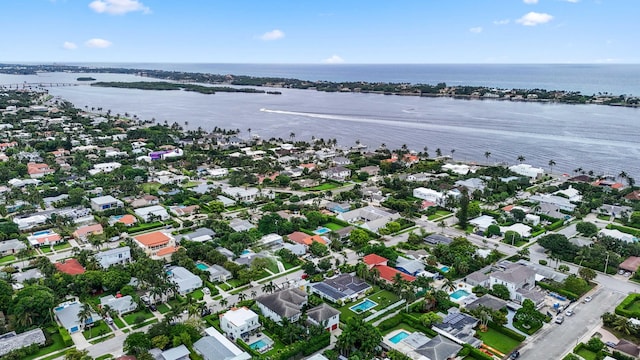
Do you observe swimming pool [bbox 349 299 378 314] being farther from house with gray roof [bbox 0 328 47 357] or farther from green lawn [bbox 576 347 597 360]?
house with gray roof [bbox 0 328 47 357]

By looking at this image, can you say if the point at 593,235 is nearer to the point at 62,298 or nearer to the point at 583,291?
the point at 583,291

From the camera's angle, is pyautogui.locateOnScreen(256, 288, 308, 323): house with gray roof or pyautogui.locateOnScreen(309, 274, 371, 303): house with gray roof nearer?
pyautogui.locateOnScreen(256, 288, 308, 323): house with gray roof

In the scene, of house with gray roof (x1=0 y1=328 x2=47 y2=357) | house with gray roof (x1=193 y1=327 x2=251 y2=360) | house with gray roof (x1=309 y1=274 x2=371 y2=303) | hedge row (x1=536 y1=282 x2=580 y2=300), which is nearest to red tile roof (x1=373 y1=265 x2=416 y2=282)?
house with gray roof (x1=309 y1=274 x2=371 y2=303)

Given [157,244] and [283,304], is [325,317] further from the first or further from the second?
[157,244]

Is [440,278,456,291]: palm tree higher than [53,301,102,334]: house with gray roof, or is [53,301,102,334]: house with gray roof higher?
[440,278,456,291]: palm tree

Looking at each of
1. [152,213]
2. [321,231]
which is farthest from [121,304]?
[321,231]
